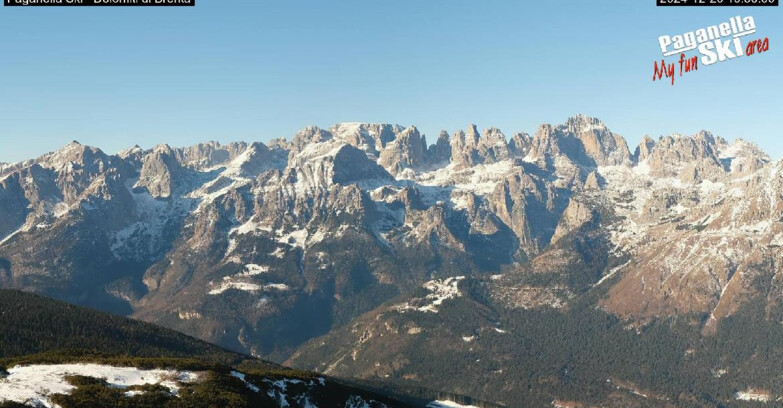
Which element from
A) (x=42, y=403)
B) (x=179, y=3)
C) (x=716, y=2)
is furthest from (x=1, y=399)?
(x=716, y=2)

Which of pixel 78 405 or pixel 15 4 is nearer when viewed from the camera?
pixel 15 4

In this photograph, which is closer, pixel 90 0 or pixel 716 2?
pixel 90 0

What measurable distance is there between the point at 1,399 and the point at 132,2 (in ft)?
352

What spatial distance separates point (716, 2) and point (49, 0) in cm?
17251

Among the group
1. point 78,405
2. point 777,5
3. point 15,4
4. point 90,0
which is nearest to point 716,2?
point 777,5

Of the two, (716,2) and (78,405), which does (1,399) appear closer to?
(78,405)

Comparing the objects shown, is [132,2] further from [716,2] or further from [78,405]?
[716,2]

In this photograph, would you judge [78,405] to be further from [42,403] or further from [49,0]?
[49,0]

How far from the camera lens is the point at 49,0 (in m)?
190

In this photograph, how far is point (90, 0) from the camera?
608 ft

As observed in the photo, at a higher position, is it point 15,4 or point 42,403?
point 15,4

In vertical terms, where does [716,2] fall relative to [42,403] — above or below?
above

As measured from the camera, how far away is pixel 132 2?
189000 millimetres

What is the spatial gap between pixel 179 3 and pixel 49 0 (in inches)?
1264
